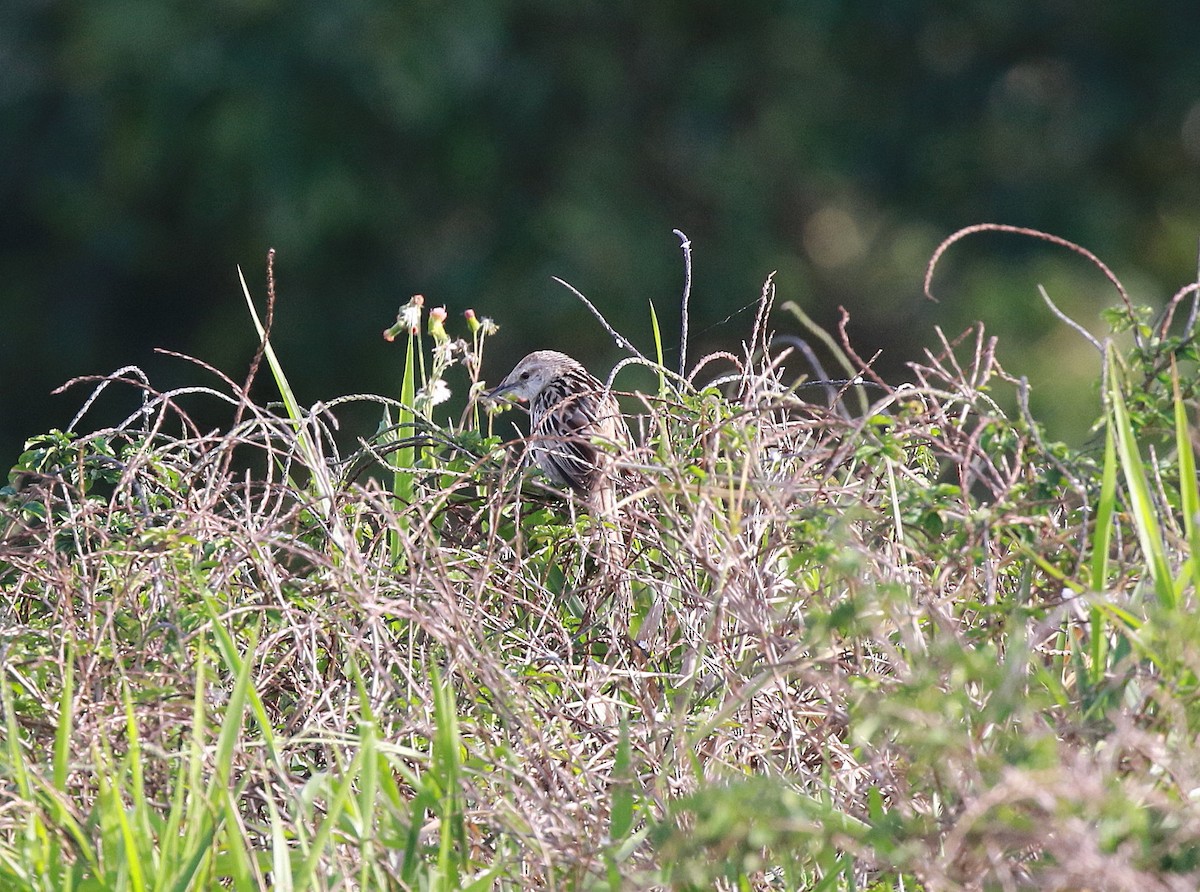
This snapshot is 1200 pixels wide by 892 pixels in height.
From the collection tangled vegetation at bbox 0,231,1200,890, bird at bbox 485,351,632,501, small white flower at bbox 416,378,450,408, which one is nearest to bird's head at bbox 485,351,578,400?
bird at bbox 485,351,632,501

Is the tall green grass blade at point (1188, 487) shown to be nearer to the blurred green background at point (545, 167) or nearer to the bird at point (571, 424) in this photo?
the bird at point (571, 424)

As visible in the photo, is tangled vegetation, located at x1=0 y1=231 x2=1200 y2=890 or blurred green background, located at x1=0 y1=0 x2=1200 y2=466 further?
blurred green background, located at x1=0 y1=0 x2=1200 y2=466

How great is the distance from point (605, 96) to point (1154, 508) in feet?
34.1

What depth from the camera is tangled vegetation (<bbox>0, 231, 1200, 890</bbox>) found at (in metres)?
1.84

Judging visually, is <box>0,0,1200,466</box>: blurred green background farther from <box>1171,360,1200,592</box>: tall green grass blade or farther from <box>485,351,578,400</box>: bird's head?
<box>1171,360,1200,592</box>: tall green grass blade

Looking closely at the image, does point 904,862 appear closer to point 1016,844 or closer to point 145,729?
point 1016,844

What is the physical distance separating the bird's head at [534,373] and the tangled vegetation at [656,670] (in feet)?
5.22

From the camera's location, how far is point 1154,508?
2197mm

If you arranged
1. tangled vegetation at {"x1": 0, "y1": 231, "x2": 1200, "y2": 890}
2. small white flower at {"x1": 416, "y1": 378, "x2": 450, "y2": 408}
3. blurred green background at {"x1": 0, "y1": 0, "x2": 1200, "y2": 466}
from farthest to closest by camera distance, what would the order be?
blurred green background at {"x1": 0, "y1": 0, "x2": 1200, "y2": 466}
small white flower at {"x1": 416, "y1": 378, "x2": 450, "y2": 408}
tangled vegetation at {"x1": 0, "y1": 231, "x2": 1200, "y2": 890}

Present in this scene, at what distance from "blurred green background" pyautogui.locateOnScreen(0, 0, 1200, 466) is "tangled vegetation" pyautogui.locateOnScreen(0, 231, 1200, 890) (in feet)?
26.3

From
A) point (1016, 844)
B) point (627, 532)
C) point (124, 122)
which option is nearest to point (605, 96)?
point (124, 122)

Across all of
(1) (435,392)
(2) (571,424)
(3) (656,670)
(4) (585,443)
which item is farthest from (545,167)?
(3) (656,670)

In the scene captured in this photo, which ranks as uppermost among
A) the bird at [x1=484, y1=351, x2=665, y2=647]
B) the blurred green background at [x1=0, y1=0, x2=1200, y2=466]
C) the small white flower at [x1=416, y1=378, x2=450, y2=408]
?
the small white flower at [x1=416, y1=378, x2=450, y2=408]

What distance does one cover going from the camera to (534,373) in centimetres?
474
